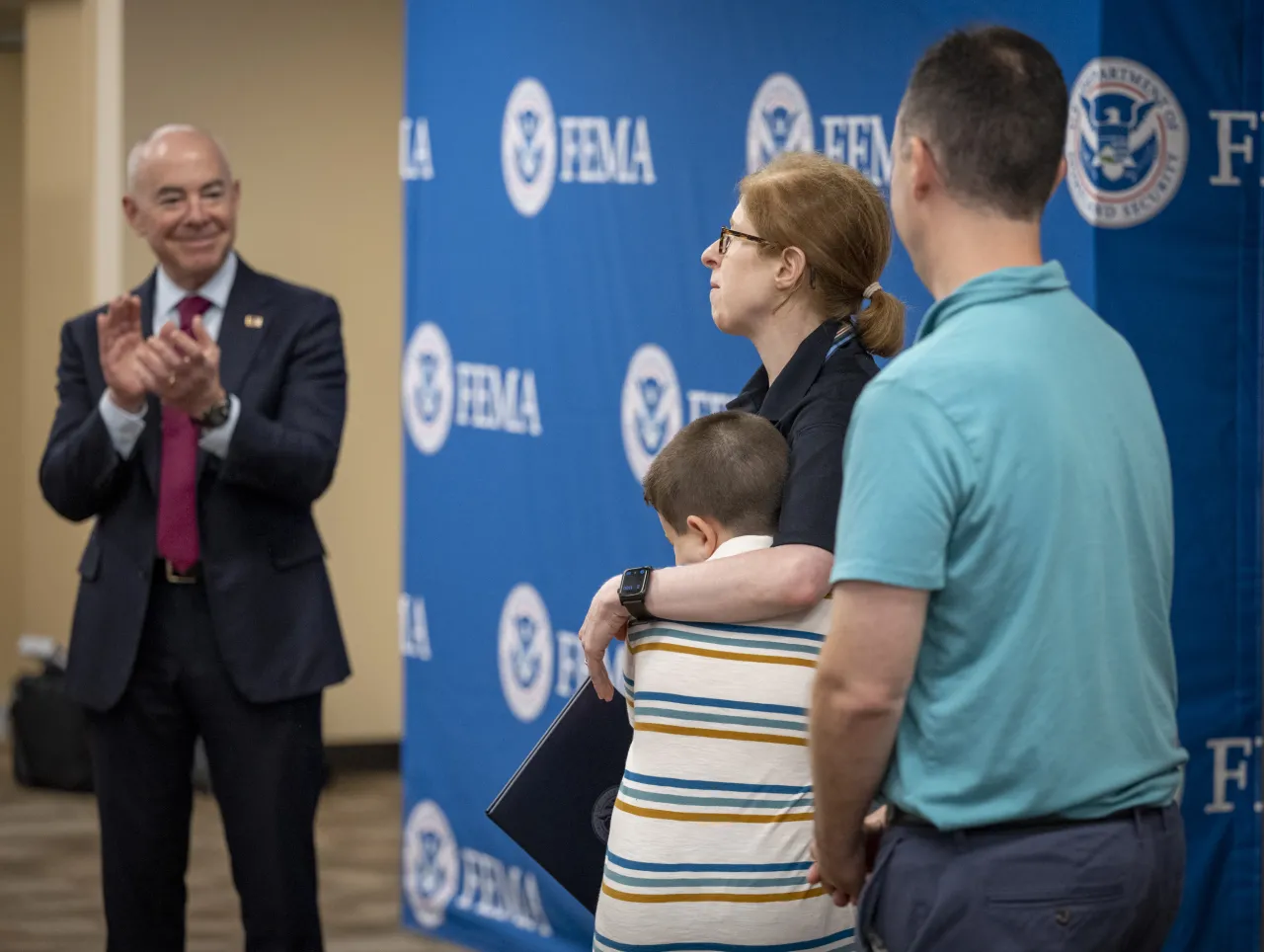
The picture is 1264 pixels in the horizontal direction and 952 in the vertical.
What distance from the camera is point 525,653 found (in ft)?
14.2

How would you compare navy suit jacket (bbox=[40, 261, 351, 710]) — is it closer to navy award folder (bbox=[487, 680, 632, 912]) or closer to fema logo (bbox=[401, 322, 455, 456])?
navy award folder (bbox=[487, 680, 632, 912])

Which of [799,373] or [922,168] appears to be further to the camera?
[799,373]

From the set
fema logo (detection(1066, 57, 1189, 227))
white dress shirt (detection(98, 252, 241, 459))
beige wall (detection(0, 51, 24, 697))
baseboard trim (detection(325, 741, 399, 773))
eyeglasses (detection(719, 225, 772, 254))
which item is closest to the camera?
eyeglasses (detection(719, 225, 772, 254))

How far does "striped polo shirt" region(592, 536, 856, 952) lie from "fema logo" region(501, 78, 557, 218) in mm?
2472

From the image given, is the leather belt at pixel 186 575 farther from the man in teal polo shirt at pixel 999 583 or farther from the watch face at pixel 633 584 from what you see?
the man in teal polo shirt at pixel 999 583

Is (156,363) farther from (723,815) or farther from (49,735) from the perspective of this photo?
(49,735)

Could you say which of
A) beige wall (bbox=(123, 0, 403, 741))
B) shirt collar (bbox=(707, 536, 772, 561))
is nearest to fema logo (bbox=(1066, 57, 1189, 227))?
shirt collar (bbox=(707, 536, 772, 561))

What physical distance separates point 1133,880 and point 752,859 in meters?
0.45

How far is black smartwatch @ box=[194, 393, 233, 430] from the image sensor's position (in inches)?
120

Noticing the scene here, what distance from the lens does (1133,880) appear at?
1.62 metres

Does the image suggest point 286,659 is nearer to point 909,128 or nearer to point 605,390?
point 605,390

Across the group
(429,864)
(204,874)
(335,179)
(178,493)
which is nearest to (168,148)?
(178,493)

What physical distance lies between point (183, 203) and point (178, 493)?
0.52 metres

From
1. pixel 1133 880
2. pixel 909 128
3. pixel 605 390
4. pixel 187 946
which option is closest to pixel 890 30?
pixel 605 390
